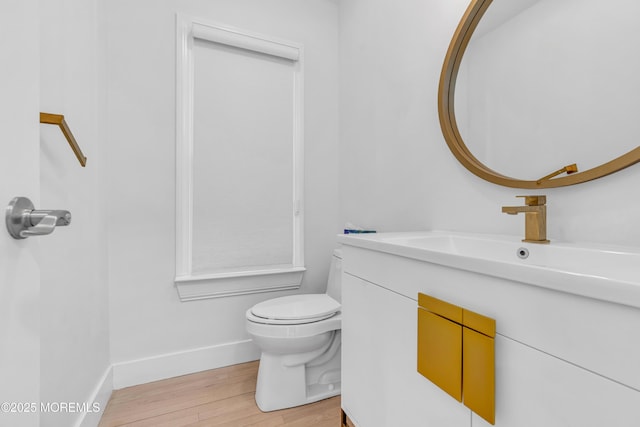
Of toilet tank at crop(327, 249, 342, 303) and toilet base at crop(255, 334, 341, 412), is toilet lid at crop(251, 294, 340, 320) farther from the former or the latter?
toilet base at crop(255, 334, 341, 412)

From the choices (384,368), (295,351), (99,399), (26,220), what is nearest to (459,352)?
(384,368)

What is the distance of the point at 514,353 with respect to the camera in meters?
0.57

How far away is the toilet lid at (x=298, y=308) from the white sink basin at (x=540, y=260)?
0.50m

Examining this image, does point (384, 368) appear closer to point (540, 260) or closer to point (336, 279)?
point (540, 260)

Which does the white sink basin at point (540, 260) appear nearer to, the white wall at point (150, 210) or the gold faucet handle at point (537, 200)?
the gold faucet handle at point (537, 200)

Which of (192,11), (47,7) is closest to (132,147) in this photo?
(47,7)

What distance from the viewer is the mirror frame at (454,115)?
955 mm

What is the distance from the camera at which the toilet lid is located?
142cm

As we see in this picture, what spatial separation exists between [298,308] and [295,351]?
0.20m

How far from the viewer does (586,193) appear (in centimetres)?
87

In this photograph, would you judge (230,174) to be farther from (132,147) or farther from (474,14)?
(474,14)

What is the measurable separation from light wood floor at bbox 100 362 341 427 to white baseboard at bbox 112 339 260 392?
1.5 inches

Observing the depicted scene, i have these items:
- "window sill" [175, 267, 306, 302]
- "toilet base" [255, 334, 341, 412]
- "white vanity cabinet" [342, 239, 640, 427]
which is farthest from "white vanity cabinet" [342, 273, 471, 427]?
"window sill" [175, 267, 306, 302]

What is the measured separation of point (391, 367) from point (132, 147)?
1.66 m
